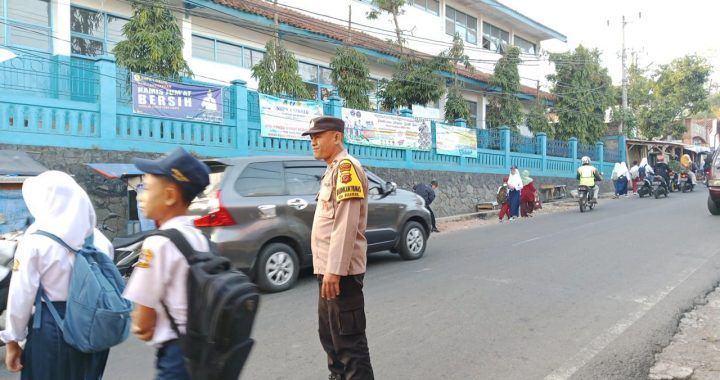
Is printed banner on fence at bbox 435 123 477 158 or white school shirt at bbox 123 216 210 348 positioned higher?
printed banner on fence at bbox 435 123 477 158

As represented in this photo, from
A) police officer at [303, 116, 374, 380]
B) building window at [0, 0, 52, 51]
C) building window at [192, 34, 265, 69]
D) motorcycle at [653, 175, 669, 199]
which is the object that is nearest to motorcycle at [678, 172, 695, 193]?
motorcycle at [653, 175, 669, 199]

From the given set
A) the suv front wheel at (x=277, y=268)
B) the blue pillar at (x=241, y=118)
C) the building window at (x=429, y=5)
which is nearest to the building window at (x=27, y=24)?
the blue pillar at (x=241, y=118)

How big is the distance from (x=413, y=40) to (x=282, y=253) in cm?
1658

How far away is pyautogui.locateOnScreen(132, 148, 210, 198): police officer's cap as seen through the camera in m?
1.97

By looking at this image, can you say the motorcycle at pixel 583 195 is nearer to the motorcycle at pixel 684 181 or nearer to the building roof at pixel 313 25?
the building roof at pixel 313 25

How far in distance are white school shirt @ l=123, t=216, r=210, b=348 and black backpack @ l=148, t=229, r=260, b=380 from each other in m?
0.04

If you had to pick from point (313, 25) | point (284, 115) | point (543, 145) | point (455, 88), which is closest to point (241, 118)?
point (284, 115)

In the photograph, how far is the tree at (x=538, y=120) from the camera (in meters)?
23.4

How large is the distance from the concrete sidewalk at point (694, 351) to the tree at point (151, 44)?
973cm

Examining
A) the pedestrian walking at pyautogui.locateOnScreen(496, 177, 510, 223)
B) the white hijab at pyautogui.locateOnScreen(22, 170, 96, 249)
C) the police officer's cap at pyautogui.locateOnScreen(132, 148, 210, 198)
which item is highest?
the police officer's cap at pyautogui.locateOnScreen(132, 148, 210, 198)

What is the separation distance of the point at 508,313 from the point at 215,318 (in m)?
4.13

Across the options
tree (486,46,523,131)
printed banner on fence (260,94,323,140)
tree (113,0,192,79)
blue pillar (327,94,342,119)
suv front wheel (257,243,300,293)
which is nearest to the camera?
suv front wheel (257,243,300,293)

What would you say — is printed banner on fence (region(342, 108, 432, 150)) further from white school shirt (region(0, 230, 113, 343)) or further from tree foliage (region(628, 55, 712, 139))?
tree foliage (region(628, 55, 712, 139))

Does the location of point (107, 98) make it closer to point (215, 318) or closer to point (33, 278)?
point (33, 278)
